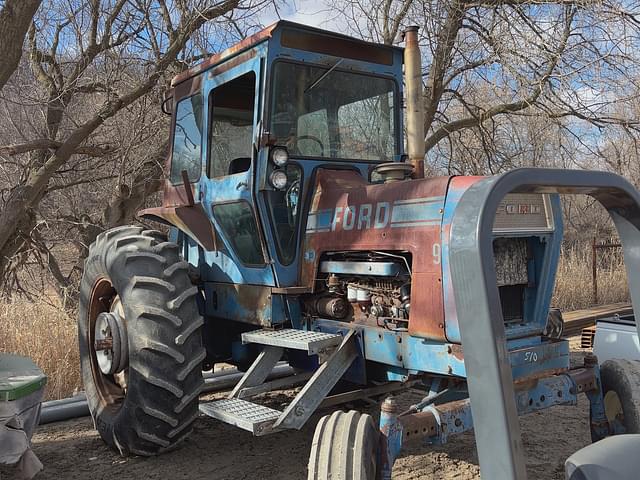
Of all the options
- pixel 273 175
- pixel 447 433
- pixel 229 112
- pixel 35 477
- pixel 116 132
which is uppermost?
pixel 116 132

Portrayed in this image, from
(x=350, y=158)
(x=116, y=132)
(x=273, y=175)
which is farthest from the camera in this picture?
(x=116, y=132)

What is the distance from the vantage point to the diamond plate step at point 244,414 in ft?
10.6

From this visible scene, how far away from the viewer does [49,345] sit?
5754 mm

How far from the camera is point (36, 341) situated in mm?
5730

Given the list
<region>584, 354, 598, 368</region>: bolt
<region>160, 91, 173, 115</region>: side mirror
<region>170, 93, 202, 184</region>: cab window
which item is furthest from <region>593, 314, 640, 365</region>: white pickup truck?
<region>160, 91, 173, 115</region>: side mirror

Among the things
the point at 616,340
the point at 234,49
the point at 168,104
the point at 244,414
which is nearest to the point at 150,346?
the point at 244,414

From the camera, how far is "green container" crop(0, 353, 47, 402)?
3377mm

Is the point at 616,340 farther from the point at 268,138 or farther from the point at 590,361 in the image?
the point at 268,138

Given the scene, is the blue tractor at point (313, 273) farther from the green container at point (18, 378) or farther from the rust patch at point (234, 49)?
the green container at point (18, 378)

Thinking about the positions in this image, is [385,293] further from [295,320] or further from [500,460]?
[500,460]

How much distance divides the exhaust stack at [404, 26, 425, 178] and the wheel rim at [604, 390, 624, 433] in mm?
1704

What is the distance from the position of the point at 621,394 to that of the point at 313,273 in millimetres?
1895

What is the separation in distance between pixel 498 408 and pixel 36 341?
5.12 meters

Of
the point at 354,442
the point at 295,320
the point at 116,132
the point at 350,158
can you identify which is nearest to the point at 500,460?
the point at 354,442
